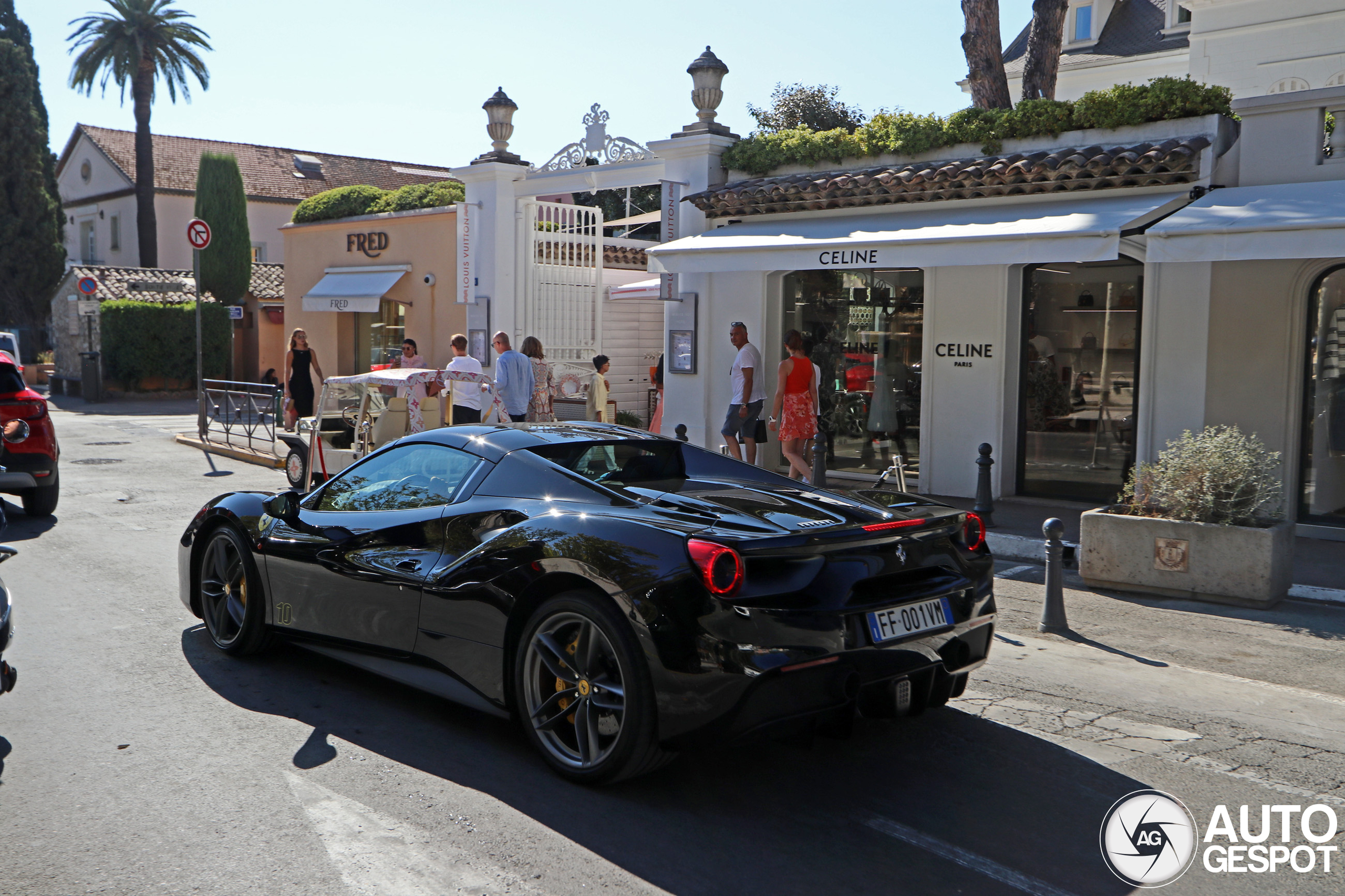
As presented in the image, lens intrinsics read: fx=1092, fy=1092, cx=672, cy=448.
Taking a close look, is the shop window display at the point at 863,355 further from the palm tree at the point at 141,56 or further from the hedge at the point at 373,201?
the palm tree at the point at 141,56

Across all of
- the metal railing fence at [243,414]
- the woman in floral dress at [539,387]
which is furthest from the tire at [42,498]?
the metal railing fence at [243,414]

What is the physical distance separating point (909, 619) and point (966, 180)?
828 cm

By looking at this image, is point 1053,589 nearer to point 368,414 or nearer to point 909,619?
point 909,619

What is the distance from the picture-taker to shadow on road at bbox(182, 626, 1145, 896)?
337 cm

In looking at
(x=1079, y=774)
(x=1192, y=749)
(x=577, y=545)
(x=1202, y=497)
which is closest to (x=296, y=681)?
(x=577, y=545)

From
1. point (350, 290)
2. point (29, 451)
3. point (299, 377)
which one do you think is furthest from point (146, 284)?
point (29, 451)

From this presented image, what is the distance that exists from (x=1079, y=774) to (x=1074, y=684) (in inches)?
54.4

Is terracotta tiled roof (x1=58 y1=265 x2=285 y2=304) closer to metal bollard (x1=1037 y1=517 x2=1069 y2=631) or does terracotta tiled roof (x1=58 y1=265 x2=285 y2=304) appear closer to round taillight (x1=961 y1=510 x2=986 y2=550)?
metal bollard (x1=1037 y1=517 x2=1069 y2=631)

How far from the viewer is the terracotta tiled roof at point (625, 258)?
20969 mm

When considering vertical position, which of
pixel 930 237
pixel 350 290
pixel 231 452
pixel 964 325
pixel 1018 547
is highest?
pixel 350 290

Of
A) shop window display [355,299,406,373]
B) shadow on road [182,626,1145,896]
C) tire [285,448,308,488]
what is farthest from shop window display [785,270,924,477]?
shop window display [355,299,406,373]

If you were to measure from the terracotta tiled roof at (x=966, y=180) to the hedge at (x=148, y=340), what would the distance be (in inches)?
871

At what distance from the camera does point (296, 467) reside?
12625 millimetres

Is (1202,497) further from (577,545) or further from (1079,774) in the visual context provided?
(577,545)
